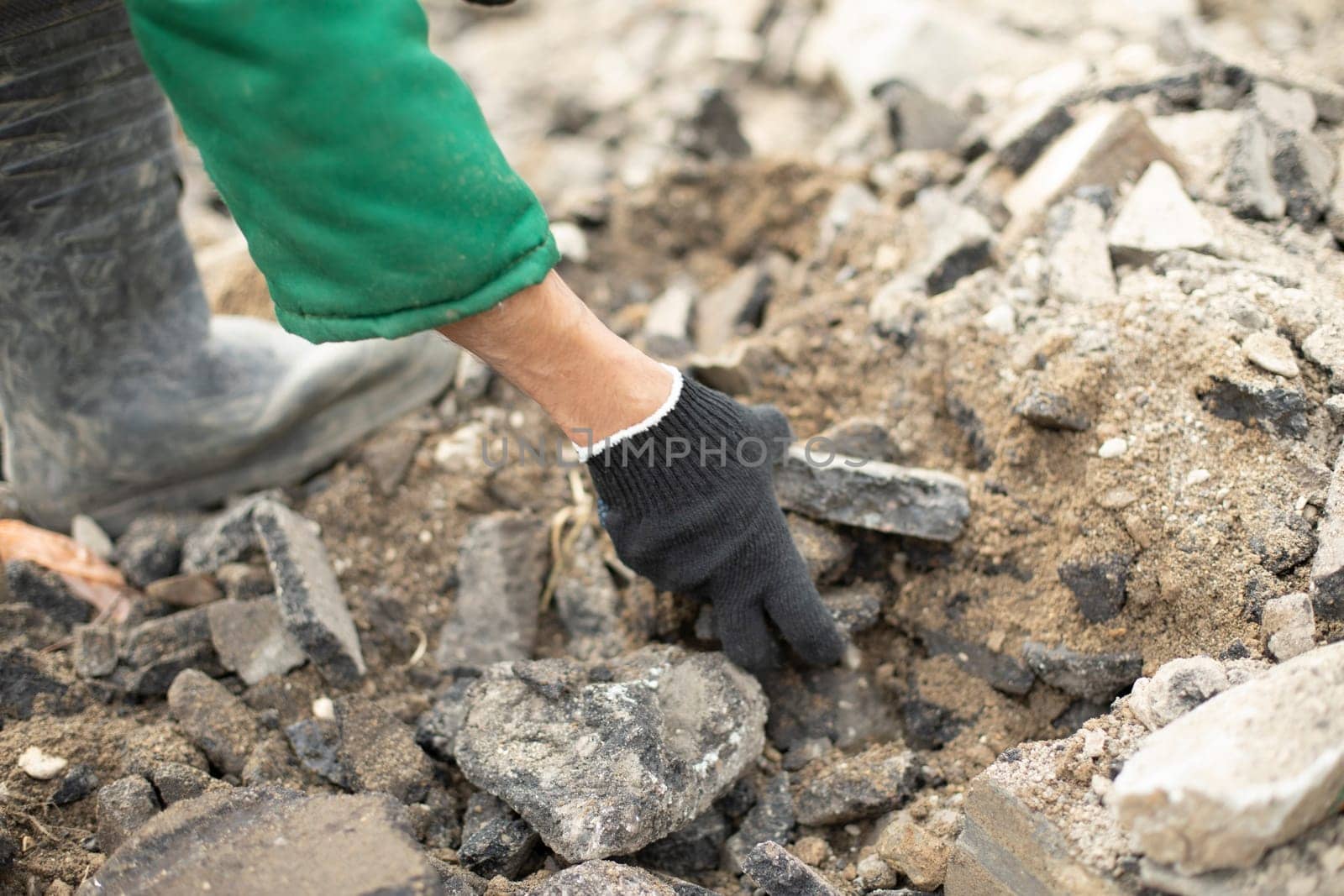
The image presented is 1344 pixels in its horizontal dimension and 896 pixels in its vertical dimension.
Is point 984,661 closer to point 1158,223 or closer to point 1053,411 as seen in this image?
point 1053,411

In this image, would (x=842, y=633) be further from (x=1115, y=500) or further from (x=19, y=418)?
(x=19, y=418)

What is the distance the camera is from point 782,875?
65.7 inches

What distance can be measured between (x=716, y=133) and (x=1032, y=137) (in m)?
1.27

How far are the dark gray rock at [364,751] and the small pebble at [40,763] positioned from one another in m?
0.44

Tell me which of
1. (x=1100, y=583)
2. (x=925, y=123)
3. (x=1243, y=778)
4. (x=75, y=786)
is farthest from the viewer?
(x=925, y=123)

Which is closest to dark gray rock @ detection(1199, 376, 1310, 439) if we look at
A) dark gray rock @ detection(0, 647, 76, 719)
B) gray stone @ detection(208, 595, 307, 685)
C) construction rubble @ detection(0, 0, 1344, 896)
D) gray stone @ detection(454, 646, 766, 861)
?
construction rubble @ detection(0, 0, 1344, 896)

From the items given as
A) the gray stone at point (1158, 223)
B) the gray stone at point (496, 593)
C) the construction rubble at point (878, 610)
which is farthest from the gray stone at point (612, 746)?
the gray stone at point (1158, 223)

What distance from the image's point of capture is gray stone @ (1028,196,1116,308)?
2348 millimetres

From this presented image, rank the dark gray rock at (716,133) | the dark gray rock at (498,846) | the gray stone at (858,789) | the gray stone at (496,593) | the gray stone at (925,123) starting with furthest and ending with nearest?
the dark gray rock at (716,133)
the gray stone at (925,123)
the gray stone at (496,593)
the gray stone at (858,789)
the dark gray rock at (498,846)

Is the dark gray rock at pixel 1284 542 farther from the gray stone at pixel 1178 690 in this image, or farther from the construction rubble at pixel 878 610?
the gray stone at pixel 1178 690

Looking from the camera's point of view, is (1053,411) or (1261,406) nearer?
(1261,406)

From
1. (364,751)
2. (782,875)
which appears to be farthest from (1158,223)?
(364,751)

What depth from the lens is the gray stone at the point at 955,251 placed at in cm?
264

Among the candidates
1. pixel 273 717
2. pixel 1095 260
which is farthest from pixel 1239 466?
pixel 273 717
